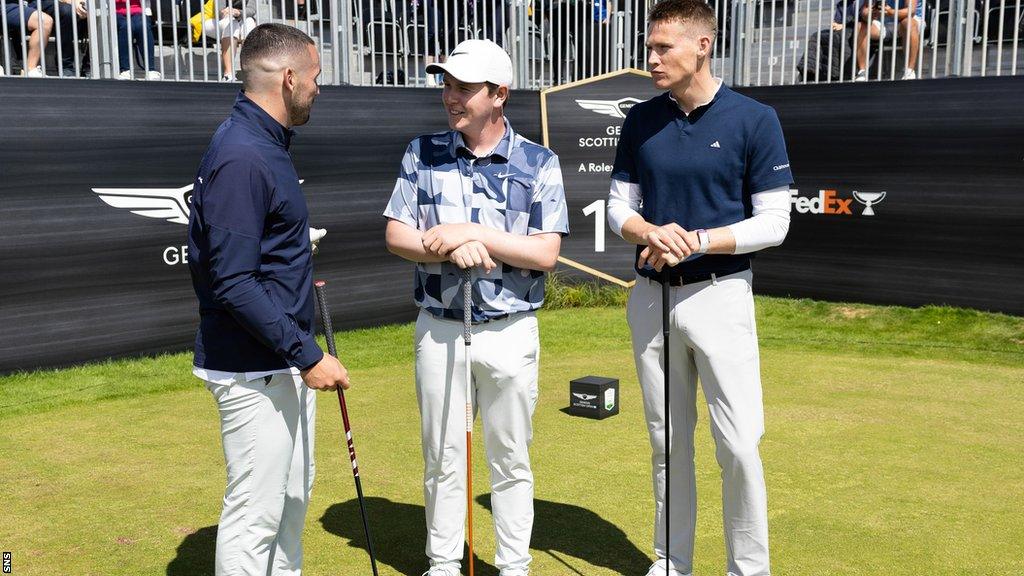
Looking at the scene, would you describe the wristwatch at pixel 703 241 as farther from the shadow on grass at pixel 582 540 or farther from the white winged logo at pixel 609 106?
the white winged logo at pixel 609 106

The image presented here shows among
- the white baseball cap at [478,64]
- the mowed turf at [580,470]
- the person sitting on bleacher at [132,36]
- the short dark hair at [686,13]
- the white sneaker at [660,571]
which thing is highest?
the person sitting on bleacher at [132,36]

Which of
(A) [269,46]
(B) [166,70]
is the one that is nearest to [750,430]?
(A) [269,46]

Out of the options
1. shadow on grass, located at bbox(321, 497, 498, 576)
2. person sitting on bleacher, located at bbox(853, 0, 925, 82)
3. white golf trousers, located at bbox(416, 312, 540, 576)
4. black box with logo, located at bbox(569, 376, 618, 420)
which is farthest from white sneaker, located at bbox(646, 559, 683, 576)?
person sitting on bleacher, located at bbox(853, 0, 925, 82)

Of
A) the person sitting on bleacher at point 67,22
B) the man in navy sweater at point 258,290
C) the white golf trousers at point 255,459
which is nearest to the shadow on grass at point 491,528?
the white golf trousers at point 255,459

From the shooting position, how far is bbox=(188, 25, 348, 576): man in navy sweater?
3232mm

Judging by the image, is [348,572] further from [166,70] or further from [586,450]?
[166,70]

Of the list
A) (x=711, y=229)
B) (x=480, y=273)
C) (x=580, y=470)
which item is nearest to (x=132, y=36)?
(x=580, y=470)

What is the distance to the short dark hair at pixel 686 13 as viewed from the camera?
13.2ft

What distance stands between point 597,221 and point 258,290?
347 inches

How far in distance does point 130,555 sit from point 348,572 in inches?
40.8

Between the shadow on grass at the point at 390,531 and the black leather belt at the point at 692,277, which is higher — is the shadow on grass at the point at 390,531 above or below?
below

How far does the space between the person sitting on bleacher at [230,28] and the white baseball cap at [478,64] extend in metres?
5.75

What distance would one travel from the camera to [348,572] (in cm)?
448

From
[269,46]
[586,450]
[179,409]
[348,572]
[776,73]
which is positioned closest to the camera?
[269,46]
